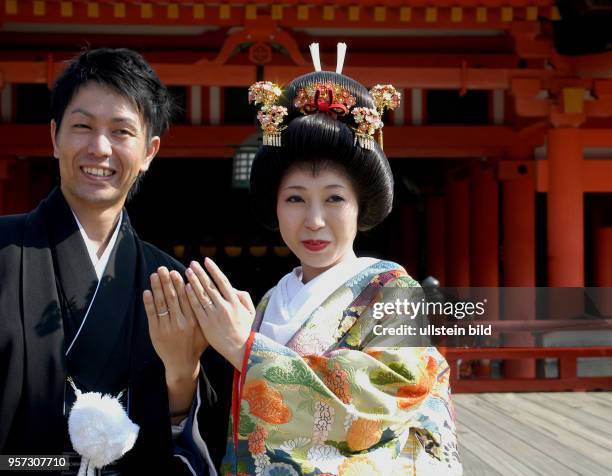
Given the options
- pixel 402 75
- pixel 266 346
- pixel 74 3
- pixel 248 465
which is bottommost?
pixel 248 465

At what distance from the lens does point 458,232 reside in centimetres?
1227

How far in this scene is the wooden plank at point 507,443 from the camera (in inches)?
167

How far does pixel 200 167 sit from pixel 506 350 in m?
7.82

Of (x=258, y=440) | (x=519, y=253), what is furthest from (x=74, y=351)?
(x=519, y=253)

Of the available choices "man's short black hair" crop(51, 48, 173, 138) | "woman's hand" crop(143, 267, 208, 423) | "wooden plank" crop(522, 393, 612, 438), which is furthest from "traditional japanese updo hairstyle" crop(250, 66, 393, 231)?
"wooden plank" crop(522, 393, 612, 438)

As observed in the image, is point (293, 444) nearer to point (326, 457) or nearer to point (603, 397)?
point (326, 457)

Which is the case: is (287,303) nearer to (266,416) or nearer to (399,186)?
(266,416)

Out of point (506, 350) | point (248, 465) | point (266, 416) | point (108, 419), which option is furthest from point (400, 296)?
point (506, 350)

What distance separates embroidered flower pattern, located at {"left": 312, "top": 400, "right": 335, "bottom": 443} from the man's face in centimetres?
90

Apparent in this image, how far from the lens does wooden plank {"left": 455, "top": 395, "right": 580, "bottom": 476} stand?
4.24m

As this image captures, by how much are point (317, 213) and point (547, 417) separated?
451 cm

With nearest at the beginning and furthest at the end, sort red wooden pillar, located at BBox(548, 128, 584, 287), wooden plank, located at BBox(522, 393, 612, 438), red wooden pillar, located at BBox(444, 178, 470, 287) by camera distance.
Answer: wooden plank, located at BBox(522, 393, 612, 438) < red wooden pillar, located at BBox(548, 128, 584, 287) < red wooden pillar, located at BBox(444, 178, 470, 287)

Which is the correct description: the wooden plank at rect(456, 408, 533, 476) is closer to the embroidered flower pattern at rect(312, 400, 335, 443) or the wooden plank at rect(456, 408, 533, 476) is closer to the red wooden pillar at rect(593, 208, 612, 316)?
the embroidered flower pattern at rect(312, 400, 335, 443)

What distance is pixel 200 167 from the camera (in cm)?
1341
